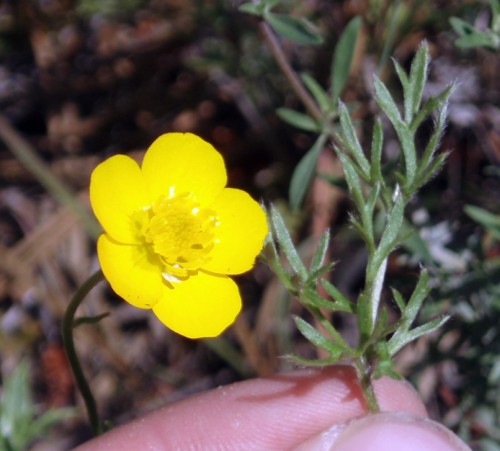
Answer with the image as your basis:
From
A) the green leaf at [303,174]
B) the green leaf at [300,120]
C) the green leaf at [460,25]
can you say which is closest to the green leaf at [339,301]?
the green leaf at [303,174]

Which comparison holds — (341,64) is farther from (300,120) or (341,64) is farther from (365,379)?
(365,379)

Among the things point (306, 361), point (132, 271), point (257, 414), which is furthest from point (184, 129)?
point (306, 361)

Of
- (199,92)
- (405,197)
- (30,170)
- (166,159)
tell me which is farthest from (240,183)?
(405,197)

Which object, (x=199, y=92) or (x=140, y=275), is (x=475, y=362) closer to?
(x=140, y=275)

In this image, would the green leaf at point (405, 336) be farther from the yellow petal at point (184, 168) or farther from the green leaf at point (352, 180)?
the yellow petal at point (184, 168)

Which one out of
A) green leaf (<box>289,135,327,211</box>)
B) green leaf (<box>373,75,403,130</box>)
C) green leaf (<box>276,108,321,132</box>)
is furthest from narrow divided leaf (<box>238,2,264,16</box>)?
green leaf (<box>373,75,403,130</box>)

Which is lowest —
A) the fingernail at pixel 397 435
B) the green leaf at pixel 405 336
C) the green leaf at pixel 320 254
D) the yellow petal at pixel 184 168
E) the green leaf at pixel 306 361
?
the fingernail at pixel 397 435
